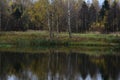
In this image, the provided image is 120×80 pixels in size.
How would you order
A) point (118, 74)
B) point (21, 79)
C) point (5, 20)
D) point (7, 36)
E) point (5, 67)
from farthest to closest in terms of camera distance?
point (5, 20), point (7, 36), point (5, 67), point (118, 74), point (21, 79)

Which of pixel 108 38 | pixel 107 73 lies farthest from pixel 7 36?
pixel 107 73

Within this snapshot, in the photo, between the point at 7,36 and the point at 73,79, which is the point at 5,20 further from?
the point at 73,79

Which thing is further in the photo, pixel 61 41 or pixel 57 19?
pixel 57 19

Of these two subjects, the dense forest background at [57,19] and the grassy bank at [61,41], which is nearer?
the grassy bank at [61,41]

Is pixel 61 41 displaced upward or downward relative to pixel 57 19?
downward

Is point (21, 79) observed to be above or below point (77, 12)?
below

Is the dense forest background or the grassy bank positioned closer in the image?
the grassy bank

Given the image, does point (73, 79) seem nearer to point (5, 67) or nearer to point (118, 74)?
point (118, 74)

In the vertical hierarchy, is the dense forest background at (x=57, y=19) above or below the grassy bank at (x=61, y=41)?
above

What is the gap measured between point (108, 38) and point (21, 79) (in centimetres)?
3965

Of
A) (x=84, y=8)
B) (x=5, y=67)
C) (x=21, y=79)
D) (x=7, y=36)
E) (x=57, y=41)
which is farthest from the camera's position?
(x=84, y=8)

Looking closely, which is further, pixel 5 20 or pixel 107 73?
pixel 5 20

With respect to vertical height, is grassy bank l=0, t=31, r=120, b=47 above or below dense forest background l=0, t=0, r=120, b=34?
below

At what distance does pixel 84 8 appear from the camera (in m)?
100
